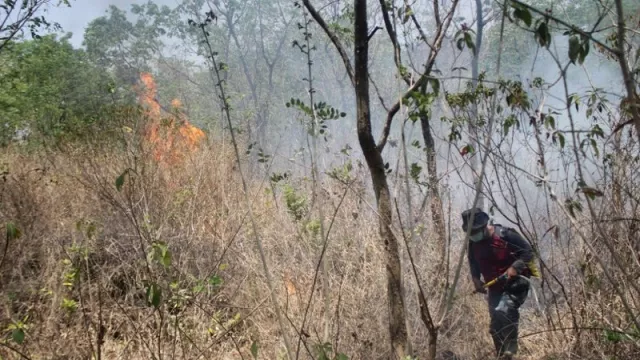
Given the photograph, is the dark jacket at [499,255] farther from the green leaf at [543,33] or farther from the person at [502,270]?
the green leaf at [543,33]

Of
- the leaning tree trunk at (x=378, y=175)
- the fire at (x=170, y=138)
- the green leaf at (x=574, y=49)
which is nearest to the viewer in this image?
the green leaf at (x=574, y=49)

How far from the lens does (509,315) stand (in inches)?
180

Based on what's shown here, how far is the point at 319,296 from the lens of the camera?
393cm

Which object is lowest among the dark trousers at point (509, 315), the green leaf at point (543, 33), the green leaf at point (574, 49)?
the dark trousers at point (509, 315)

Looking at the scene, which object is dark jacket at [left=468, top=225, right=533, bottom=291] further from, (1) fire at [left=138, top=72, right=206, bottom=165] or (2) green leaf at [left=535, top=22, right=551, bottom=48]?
(1) fire at [left=138, top=72, right=206, bottom=165]

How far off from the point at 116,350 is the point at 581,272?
3510 millimetres

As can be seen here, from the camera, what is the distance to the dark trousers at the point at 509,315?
14.8 feet

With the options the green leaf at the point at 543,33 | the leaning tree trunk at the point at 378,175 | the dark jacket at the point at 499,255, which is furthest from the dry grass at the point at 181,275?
the green leaf at the point at 543,33

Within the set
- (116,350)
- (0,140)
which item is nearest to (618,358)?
(116,350)

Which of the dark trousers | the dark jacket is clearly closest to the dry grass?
the dark trousers

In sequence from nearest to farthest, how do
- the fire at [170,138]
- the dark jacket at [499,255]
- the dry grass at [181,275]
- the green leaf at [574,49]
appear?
the green leaf at [574,49] → the dry grass at [181,275] → the dark jacket at [499,255] → the fire at [170,138]

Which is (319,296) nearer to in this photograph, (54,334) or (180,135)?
(54,334)

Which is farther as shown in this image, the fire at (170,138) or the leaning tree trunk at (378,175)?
the fire at (170,138)

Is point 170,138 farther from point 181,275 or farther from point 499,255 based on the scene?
point 499,255
